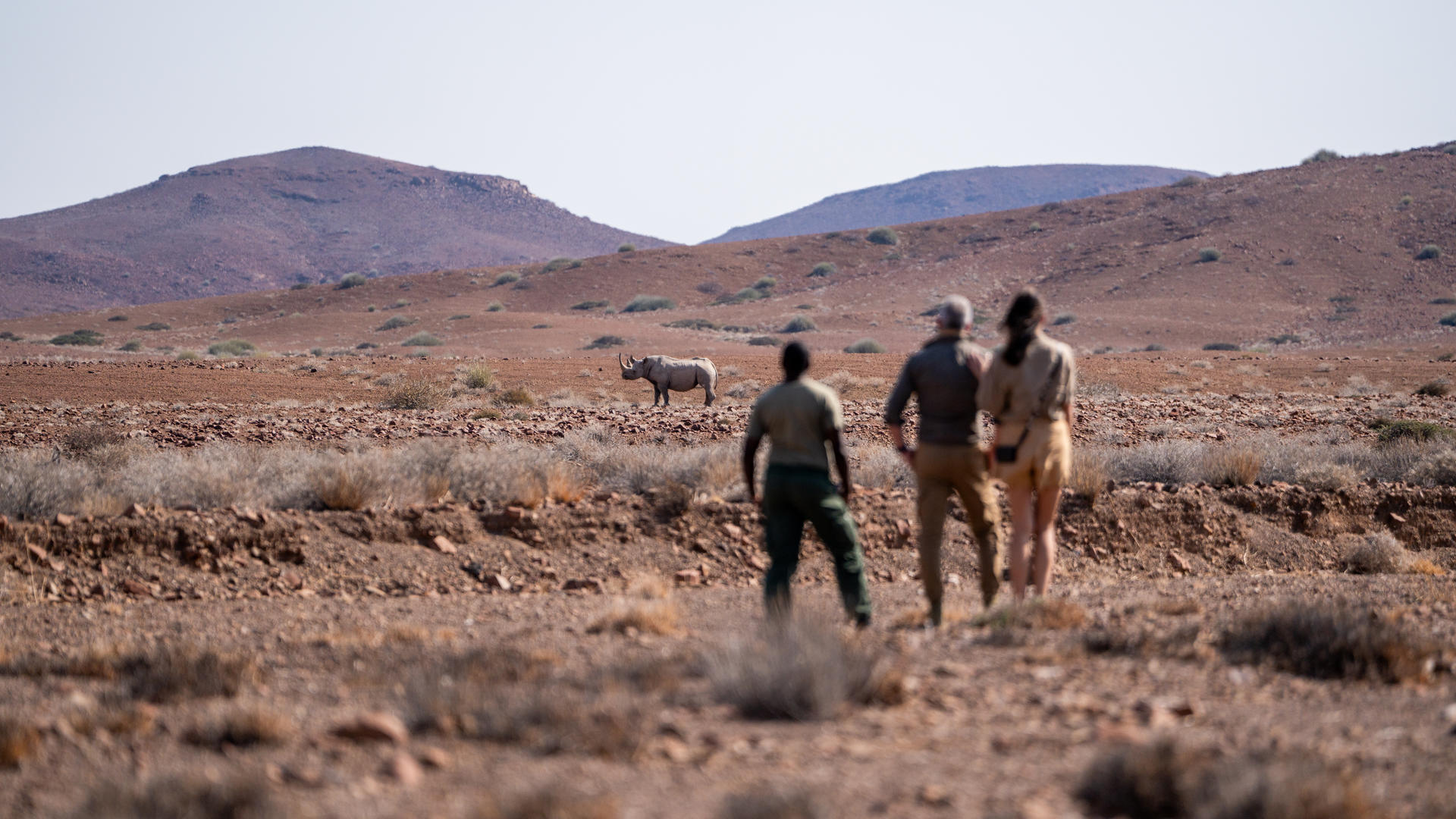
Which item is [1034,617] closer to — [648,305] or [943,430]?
[943,430]

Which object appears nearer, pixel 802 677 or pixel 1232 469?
pixel 802 677

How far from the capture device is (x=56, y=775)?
4.11 meters

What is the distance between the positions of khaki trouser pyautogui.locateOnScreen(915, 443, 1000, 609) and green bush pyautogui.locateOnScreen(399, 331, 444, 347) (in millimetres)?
42760

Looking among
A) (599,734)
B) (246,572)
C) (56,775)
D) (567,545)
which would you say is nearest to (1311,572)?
(567,545)

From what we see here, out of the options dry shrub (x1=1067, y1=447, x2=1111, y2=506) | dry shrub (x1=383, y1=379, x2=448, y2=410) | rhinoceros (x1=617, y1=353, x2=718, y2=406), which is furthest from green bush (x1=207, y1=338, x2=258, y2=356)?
dry shrub (x1=1067, y1=447, x2=1111, y2=506)

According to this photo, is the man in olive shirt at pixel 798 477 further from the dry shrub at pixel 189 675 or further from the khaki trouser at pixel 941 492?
the dry shrub at pixel 189 675

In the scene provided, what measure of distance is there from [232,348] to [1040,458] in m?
46.2

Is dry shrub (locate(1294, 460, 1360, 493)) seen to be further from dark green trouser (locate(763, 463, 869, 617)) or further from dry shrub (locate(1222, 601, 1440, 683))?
dark green trouser (locate(763, 463, 869, 617))

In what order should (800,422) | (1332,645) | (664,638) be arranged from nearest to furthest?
1. (1332,645)
2. (800,422)
3. (664,638)

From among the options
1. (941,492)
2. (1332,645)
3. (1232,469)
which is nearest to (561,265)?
(1232,469)

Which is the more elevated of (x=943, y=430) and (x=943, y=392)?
(x=943, y=392)

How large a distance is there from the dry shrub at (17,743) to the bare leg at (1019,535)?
5.02m

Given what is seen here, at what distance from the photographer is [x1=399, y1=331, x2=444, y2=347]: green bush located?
47.2 m

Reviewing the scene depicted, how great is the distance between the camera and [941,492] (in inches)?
252
